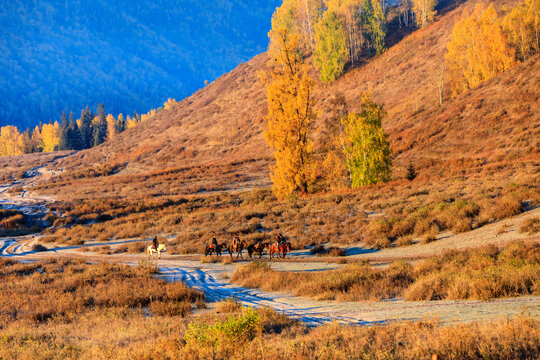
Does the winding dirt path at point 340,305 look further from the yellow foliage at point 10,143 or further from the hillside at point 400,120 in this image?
the yellow foliage at point 10,143

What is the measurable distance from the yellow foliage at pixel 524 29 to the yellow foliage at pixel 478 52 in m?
1.57

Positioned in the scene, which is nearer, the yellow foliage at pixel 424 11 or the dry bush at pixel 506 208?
the dry bush at pixel 506 208

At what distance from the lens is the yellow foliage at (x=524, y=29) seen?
5347cm

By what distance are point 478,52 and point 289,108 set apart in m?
47.7

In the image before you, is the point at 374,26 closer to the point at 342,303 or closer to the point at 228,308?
the point at 342,303

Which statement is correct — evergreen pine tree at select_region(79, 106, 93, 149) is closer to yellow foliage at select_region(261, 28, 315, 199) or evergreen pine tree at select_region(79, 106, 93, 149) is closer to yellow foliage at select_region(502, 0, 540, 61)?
yellow foliage at select_region(261, 28, 315, 199)

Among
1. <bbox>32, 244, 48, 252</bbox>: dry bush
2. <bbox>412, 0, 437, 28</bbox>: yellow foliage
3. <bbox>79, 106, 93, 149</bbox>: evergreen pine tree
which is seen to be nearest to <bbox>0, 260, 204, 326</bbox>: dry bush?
<bbox>32, 244, 48, 252</bbox>: dry bush

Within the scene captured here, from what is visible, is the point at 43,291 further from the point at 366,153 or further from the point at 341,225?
the point at 366,153

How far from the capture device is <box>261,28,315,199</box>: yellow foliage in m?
27.8

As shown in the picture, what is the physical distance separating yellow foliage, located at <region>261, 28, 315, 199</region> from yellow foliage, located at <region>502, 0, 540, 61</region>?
47241mm

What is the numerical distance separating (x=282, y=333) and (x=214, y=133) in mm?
89841

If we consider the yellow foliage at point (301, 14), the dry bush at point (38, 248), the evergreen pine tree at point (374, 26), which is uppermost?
the yellow foliage at point (301, 14)

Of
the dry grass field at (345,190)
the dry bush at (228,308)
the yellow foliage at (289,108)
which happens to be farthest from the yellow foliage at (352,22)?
the dry bush at (228,308)

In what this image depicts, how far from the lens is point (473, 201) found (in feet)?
61.8
